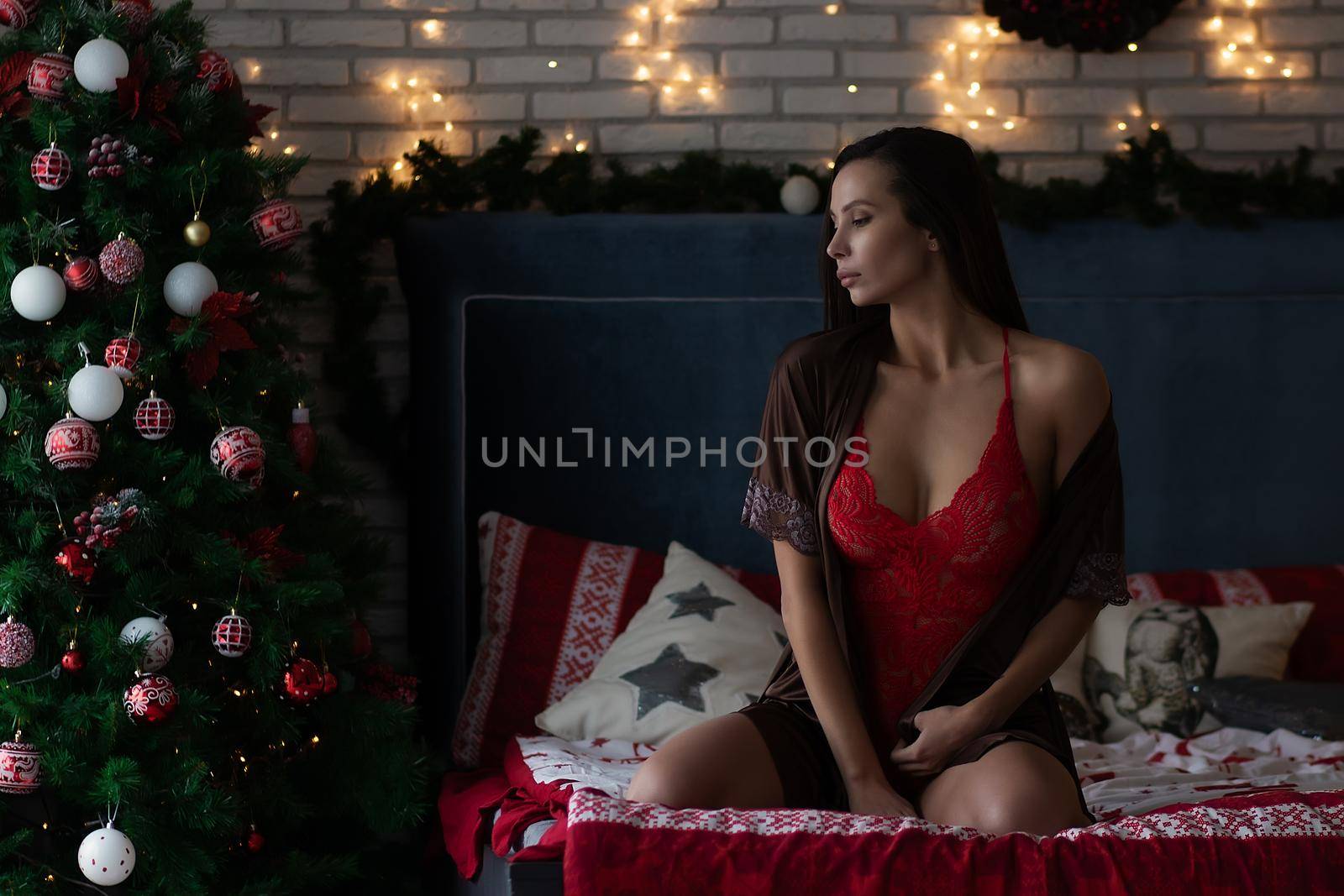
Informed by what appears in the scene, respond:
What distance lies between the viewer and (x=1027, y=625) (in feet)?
6.14

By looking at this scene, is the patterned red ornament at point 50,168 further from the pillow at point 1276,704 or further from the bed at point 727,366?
the pillow at point 1276,704

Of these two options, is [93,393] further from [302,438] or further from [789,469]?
[789,469]

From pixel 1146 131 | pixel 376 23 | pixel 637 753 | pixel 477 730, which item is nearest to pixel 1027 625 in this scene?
pixel 637 753

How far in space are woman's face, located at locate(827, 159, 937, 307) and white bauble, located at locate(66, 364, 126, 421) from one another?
1196 mm

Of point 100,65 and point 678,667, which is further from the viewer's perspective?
point 678,667

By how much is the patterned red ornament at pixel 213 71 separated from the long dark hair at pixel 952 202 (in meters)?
1.21

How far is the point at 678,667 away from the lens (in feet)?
8.67

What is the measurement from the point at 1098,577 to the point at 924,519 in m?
0.26

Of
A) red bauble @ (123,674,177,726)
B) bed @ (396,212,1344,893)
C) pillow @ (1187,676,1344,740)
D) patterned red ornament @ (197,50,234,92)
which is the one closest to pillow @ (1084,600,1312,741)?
pillow @ (1187,676,1344,740)

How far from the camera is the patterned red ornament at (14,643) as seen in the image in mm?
2094

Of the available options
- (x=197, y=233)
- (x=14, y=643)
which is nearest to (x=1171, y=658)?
(x=197, y=233)

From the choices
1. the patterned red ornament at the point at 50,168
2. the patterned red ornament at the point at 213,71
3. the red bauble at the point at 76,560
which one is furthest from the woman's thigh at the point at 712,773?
the patterned red ornament at the point at 213,71

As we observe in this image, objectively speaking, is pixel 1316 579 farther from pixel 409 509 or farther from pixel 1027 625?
pixel 409 509

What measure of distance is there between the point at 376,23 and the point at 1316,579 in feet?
8.61
